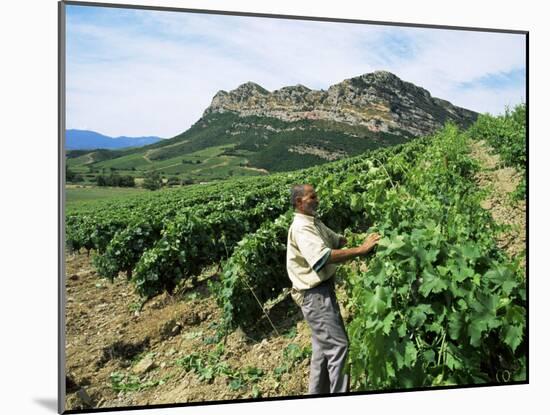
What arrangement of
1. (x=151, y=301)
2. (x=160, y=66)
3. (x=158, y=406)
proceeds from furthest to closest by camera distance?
(x=151, y=301), (x=160, y=66), (x=158, y=406)

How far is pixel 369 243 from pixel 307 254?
39 centimetres

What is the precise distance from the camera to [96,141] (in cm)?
485

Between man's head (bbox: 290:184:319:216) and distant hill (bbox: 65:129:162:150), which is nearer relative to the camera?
man's head (bbox: 290:184:319:216)

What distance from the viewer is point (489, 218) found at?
5.15 metres

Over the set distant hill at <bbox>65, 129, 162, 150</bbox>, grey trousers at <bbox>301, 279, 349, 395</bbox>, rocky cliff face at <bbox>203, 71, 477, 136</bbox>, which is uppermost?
rocky cliff face at <bbox>203, 71, 477, 136</bbox>

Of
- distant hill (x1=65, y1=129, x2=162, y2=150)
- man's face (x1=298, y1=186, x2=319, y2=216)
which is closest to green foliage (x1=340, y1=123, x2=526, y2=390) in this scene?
man's face (x1=298, y1=186, x2=319, y2=216)

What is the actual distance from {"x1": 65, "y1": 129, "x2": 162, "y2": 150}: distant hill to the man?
1310 mm

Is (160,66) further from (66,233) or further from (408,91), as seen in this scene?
(408,91)

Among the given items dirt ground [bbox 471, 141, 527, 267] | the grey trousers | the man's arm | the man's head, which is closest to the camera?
the man's arm

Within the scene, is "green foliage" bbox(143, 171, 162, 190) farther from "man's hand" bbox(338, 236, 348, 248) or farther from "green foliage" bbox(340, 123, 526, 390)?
"green foliage" bbox(340, 123, 526, 390)

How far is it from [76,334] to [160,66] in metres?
1.97

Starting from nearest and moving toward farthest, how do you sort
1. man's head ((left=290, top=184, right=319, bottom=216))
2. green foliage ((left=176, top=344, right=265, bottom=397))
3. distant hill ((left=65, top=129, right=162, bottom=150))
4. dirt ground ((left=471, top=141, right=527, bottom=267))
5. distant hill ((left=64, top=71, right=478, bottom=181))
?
1. man's head ((left=290, top=184, right=319, bottom=216))
2. distant hill ((left=65, top=129, right=162, bottom=150))
3. green foliage ((left=176, top=344, right=265, bottom=397))
4. distant hill ((left=64, top=71, right=478, bottom=181))
5. dirt ground ((left=471, top=141, right=527, bottom=267))

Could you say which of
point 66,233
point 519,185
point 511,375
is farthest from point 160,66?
point 511,375

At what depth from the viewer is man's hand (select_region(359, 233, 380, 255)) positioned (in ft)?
13.9
